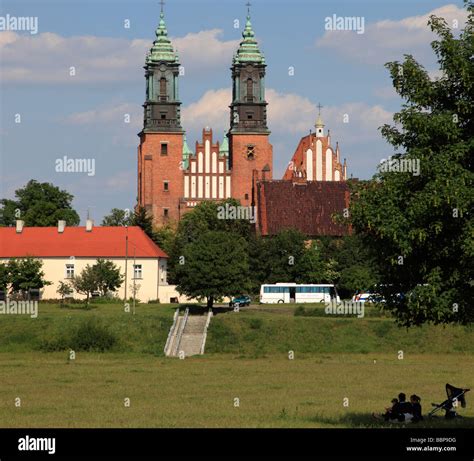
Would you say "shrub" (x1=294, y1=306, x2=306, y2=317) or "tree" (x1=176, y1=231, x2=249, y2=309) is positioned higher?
"tree" (x1=176, y1=231, x2=249, y2=309)

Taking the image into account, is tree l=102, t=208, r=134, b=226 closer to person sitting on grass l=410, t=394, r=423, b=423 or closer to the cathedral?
the cathedral

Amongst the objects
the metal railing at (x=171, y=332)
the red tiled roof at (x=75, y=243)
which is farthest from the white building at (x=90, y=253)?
the metal railing at (x=171, y=332)

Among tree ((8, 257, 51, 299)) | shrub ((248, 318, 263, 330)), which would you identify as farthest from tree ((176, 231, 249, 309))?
tree ((8, 257, 51, 299))

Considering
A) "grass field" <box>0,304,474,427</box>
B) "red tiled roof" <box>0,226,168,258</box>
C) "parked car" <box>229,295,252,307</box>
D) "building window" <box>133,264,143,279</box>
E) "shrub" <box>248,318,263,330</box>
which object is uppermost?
"red tiled roof" <box>0,226,168,258</box>

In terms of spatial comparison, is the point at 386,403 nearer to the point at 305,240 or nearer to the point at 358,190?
the point at 358,190

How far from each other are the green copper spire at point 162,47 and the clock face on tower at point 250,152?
1182 centimetres

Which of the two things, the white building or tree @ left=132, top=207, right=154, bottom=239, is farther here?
tree @ left=132, top=207, right=154, bottom=239

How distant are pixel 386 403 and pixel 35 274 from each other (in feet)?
197

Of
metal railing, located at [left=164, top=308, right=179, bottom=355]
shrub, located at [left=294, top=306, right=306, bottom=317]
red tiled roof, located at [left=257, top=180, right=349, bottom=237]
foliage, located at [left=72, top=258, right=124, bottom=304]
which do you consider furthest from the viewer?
red tiled roof, located at [left=257, top=180, right=349, bottom=237]

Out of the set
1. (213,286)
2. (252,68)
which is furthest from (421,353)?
(252,68)

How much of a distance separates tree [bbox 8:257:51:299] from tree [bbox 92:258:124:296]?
412cm

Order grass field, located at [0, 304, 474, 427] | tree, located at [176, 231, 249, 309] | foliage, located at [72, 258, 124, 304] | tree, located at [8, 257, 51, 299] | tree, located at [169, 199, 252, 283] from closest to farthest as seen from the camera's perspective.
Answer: grass field, located at [0, 304, 474, 427] < tree, located at [176, 231, 249, 309] < foliage, located at [72, 258, 124, 304] < tree, located at [8, 257, 51, 299] < tree, located at [169, 199, 252, 283]

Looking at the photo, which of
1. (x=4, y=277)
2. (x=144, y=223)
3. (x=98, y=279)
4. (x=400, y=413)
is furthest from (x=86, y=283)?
(x=400, y=413)

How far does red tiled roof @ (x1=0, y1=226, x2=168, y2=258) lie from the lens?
327 ft
